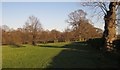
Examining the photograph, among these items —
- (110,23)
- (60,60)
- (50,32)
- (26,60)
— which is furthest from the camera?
(50,32)

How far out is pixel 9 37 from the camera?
286ft

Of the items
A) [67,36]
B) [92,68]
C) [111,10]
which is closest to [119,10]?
[111,10]

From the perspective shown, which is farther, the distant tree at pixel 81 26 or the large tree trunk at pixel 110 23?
the distant tree at pixel 81 26

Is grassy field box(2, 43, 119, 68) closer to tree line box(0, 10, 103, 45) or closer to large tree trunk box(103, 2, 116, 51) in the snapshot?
large tree trunk box(103, 2, 116, 51)

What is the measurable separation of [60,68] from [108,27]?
1968cm

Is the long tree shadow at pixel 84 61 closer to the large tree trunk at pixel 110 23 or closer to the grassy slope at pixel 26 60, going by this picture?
the grassy slope at pixel 26 60

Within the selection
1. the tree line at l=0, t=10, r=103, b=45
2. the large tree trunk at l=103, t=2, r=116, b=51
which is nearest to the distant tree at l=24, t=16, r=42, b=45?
the tree line at l=0, t=10, r=103, b=45

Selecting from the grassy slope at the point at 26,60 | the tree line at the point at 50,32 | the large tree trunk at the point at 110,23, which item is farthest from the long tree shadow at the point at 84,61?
the tree line at the point at 50,32

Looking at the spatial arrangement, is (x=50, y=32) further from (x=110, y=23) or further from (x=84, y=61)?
(x=84, y=61)

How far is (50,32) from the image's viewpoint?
4754 inches

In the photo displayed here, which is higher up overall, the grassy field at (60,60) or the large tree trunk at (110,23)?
the large tree trunk at (110,23)

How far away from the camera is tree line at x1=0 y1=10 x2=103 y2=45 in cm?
8919

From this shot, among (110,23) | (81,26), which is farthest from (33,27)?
(110,23)

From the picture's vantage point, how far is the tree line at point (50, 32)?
8919 centimetres
